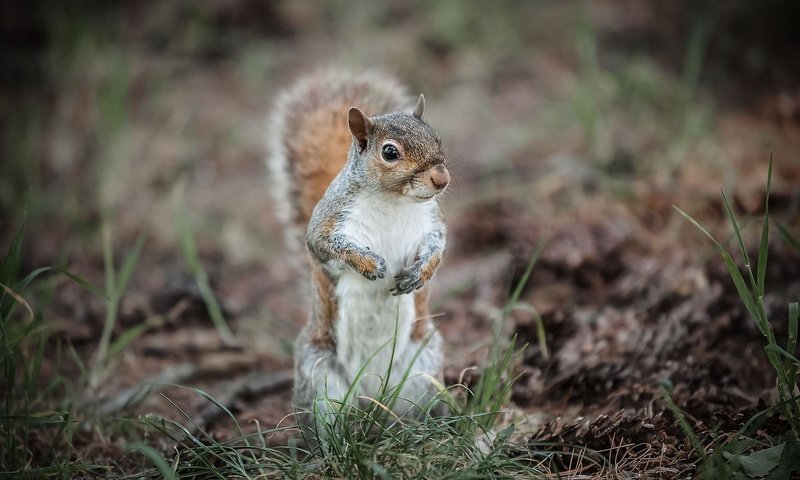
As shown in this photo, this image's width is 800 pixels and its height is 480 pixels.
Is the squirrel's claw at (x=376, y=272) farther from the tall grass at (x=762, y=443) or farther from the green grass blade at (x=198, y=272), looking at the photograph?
the green grass blade at (x=198, y=272)

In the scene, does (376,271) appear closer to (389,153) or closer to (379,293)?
(379,293)

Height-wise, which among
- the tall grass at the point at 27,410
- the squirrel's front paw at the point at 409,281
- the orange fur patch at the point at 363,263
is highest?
the orange fur patch at the point at 363,263

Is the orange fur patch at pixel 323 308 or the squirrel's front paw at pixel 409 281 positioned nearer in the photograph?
the squirrel's front paw at pixel 409 281

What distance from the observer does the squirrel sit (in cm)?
234

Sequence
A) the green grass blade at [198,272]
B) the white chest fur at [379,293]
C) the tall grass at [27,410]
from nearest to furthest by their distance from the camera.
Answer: the tall grass at [27,410] < the white chest fur at [379,293] < the green grass blade at [198,272]

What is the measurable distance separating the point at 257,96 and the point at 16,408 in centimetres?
426

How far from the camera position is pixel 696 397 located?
241 cm

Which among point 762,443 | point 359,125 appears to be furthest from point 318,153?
point 762,443

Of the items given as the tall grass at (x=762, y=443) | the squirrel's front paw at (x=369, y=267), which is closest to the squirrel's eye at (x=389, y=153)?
the squirrel's front paw at (x=369, y=267)

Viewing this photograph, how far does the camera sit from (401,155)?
7.64 feet

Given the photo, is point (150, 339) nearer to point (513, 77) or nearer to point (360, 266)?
point (360, 266)

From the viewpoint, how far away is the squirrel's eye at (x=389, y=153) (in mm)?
2340

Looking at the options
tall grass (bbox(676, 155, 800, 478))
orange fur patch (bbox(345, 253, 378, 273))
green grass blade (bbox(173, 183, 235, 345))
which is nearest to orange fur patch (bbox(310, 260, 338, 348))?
orange fur patch (bbox(345, 253, 378, 273))

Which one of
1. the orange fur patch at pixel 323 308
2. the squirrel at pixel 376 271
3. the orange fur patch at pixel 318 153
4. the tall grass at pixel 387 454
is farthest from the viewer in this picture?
the orange fur patch at pixel 318 153
